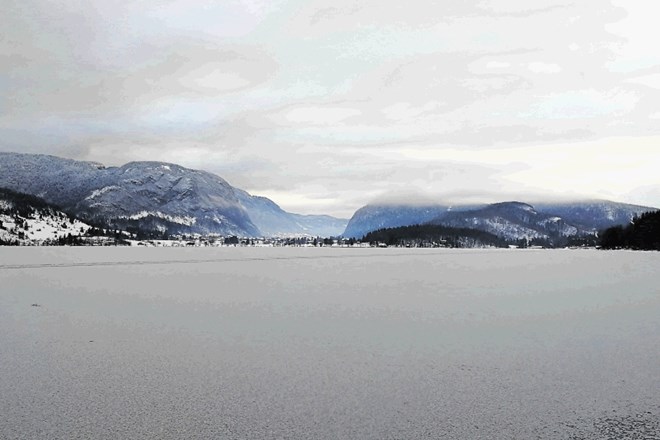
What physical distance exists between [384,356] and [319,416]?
4954 millimetres

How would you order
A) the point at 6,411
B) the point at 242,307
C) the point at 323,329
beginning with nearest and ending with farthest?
the point at 6,411 → the point at 323,329 → the point at 242,307

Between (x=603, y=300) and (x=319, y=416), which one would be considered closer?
(x=319, y=416)

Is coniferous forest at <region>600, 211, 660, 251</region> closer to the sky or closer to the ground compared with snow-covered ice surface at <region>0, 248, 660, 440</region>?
closer to the sky

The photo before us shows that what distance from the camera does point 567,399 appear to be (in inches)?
369

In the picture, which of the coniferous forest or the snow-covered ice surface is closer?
the snow-covered ice surface

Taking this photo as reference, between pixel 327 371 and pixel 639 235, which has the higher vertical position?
pixel 639 235

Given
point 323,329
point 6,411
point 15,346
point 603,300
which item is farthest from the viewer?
point 603,300

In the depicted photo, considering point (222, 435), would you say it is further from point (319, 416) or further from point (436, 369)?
point (436, 369)

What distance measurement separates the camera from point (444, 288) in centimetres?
3300

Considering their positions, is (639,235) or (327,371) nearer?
(327,371)

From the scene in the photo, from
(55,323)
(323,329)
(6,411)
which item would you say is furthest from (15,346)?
(323,329)

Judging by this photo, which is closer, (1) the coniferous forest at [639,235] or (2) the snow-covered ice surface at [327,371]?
(2) the snow-covered ice surface at [327,371]

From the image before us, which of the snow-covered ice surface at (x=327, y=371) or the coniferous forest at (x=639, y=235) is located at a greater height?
the coniferous forest at (x=639, y=235)

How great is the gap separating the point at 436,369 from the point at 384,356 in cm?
177
